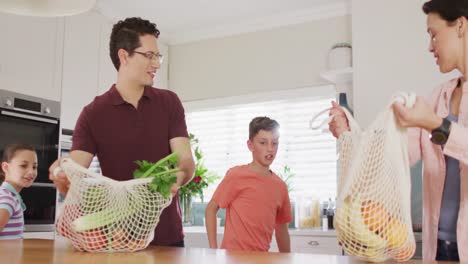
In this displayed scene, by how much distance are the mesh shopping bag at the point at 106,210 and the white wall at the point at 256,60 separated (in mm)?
2892

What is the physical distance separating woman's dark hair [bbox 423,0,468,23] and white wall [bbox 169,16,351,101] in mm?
2557

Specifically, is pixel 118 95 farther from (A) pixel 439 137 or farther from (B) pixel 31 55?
(B) pixel 31 55

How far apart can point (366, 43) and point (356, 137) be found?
2352mm

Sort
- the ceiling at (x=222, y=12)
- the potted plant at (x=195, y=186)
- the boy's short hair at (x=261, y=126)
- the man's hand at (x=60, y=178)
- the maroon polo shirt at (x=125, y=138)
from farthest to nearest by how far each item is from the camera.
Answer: the potted plant at (x=195, y=186)
the ceiling at (x=222, y=12)
the boy's short hair at (x=261, y=126)
the maroon polo shirt at (x=125, y=138)
the man's hand at (x=60, y=178)

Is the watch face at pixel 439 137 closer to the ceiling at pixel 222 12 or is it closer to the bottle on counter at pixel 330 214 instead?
the bottle on counter at pixel 330 214

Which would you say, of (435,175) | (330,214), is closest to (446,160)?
(435,175)

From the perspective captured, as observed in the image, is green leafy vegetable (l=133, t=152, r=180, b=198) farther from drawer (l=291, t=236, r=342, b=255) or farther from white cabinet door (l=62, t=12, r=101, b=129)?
white cabinet door (l=62, t=12, r=101, b=129)

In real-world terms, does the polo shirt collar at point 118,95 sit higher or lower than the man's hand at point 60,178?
higher

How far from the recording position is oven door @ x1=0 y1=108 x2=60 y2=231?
3.04m

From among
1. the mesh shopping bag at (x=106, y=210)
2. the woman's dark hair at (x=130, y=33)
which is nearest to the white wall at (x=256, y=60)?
the woman's dark hair at (x=130, y=33)

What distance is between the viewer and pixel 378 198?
926 millimetres

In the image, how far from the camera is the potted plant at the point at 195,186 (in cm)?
406

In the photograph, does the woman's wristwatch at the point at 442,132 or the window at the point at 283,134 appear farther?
the window at the point at 283,134

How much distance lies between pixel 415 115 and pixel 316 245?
2.41 m
